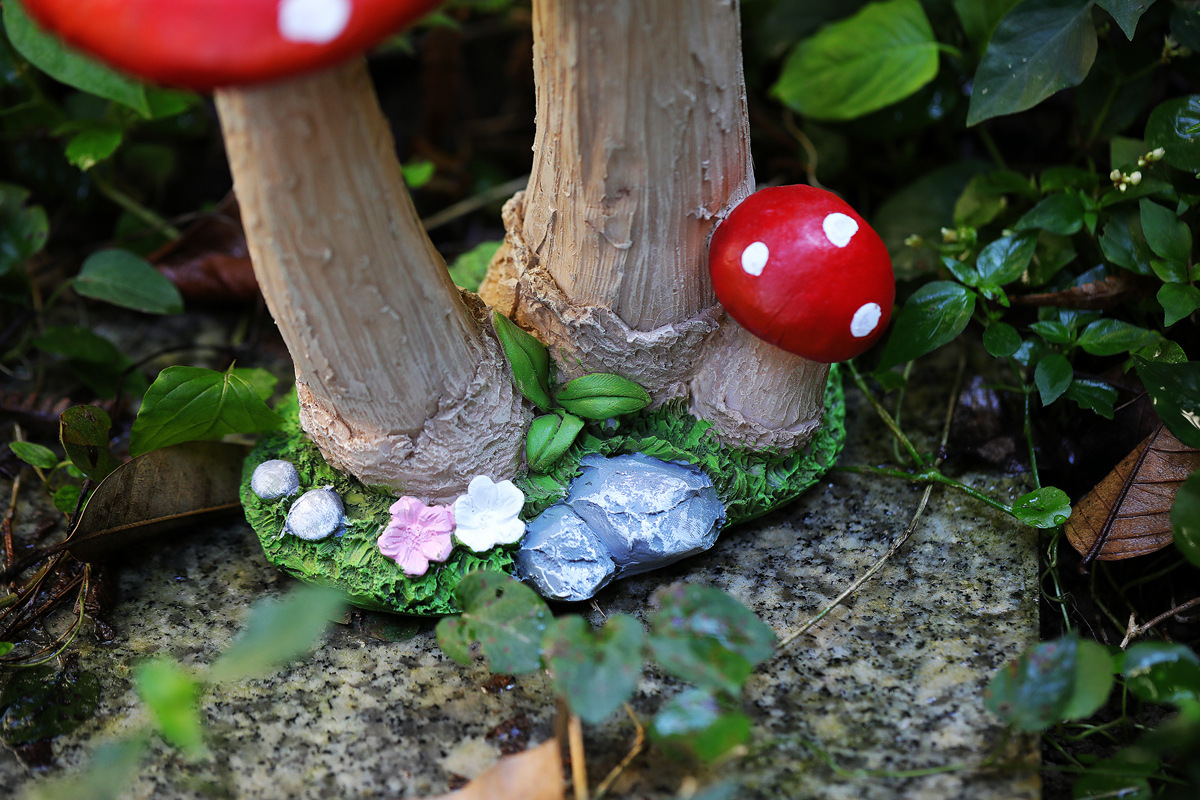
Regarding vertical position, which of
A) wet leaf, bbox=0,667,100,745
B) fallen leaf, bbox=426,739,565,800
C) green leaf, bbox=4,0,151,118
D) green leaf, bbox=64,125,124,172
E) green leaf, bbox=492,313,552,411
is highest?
green leaf, bbox=4,0,151,118

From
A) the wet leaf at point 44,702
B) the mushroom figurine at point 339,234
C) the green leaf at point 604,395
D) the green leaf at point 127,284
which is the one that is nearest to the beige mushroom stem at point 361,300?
the mushroom figurine at point 339,234

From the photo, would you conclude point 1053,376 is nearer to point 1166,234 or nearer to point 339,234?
point 1166,234

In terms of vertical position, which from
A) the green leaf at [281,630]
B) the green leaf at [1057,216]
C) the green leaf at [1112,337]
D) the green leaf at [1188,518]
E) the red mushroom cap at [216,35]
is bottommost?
the green leaf at [1188,518]

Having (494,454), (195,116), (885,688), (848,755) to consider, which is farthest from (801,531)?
(195,116)

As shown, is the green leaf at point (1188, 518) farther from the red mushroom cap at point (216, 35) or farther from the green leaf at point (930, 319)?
the red mushroom cap at point (216, 35)

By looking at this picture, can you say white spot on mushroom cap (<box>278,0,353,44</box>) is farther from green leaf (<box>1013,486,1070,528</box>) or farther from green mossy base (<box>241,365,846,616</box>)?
green leaf (<box>1013,486,1070,528</box>)

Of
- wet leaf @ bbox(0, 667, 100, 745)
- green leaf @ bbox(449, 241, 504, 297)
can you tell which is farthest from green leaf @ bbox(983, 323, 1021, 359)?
wet leaf @ bbox(0, 667, 100, 745)
